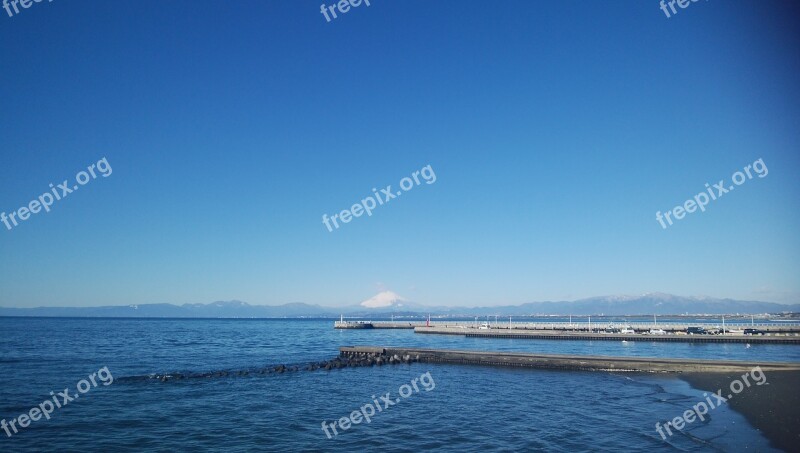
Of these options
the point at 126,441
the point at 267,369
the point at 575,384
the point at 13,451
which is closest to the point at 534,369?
the point at 575,384

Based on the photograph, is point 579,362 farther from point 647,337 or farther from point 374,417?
point 647,337

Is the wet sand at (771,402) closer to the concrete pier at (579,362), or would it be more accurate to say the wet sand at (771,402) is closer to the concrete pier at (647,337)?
the concrete pier at (579,362)

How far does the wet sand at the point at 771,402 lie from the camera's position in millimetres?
21906

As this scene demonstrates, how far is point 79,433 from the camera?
83.3ft

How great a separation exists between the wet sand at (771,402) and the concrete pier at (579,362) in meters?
1.69

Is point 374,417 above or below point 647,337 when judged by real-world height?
above

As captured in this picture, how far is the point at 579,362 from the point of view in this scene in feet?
152

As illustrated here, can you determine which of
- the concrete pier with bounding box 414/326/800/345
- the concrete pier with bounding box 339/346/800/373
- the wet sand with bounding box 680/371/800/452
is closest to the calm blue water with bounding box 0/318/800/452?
the wet sand with bounding box 680/371/800/452

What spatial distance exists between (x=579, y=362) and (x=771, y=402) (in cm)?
1917

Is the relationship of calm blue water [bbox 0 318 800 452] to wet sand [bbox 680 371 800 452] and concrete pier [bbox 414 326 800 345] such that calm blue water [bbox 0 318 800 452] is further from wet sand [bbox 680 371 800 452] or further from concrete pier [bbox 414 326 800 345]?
concrete pier [bbox 414 326 800 345]

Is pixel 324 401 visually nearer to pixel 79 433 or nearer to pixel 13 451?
pixel 79 433

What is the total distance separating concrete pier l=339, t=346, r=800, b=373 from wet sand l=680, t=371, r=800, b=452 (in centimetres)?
169

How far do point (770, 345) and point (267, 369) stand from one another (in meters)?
77.8

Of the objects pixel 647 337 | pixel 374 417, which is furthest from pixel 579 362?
pixel 647 337
